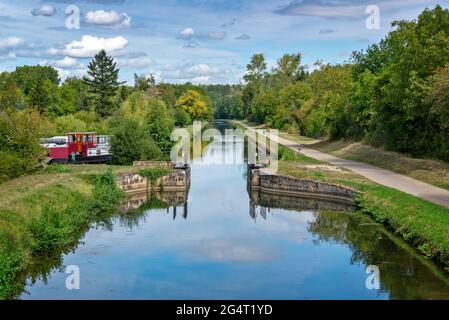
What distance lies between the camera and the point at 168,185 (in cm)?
3950

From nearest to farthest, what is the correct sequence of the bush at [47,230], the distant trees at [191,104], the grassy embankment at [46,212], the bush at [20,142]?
the grassy embankment at [46,212] < the bush at [47,230] < the bush at [20,142] < the distant trees at [191,104]

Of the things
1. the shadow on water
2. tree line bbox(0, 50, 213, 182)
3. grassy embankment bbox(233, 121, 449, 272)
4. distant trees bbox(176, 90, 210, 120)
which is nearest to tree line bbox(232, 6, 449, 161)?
grassy embankment bbox(233, 121, 449, 272)

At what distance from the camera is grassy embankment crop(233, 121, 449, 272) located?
69.3 feet

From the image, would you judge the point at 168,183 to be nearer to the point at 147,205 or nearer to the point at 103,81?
Result: the point at 147,205

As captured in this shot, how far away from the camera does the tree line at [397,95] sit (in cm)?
3644

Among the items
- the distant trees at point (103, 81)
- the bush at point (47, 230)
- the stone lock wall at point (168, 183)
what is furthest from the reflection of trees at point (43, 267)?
the distant trees at point (103, 81)

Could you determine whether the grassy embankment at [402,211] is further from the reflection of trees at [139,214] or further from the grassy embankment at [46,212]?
the grassy embankment at [46,212]

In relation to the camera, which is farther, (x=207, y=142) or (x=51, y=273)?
(x=207, y=142)

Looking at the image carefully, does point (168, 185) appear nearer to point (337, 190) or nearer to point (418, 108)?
point (337, 190)

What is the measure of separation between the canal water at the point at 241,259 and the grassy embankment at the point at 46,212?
27.0 inches

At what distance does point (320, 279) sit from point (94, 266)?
767 cm

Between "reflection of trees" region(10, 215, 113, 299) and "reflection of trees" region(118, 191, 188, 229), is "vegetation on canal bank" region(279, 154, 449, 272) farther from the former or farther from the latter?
"reflection of trees" region(10, 215, 113, 299)

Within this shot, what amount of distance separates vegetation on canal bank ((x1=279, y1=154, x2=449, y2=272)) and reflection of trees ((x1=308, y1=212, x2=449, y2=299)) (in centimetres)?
43
